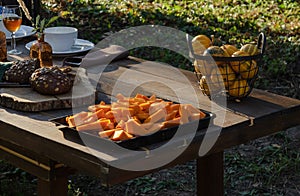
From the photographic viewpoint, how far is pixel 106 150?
1991mm

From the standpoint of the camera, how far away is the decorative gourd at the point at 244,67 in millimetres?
2430

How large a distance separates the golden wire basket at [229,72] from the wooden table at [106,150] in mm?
50

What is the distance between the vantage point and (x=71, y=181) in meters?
3.77

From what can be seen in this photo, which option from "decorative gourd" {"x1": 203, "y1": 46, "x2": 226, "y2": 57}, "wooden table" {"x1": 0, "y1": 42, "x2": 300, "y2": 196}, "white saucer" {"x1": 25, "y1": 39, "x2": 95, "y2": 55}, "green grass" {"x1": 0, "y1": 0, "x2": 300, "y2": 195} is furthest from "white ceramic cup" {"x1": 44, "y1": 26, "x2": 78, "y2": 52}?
"decorative gourd" {"x1": 203, "y1": 46, "x2": 226, "y2": 57}

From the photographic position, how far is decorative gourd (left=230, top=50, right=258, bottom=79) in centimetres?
243

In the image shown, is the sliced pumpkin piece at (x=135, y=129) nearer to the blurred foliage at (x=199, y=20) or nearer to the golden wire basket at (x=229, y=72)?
the golden wire basket at (x=229, y=72)

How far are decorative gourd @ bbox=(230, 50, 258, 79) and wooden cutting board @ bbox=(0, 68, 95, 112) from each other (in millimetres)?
527

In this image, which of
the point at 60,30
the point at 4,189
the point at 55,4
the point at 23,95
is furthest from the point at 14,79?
the point at 55,4

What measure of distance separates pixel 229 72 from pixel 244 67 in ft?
0.19

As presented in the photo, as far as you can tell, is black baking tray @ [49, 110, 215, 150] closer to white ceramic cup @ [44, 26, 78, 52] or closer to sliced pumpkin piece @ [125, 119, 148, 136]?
sliced pumpkin piece @ [125, 119, 148, 136]

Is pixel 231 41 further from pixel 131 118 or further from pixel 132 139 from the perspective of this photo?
pixel 132 139

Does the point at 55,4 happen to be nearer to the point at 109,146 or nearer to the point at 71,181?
the point at 71,181

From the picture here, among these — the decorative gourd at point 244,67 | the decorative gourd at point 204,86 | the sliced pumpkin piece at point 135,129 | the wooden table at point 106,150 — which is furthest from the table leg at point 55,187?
the decorative gourd at point 244,67

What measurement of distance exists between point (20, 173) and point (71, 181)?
32 cm
